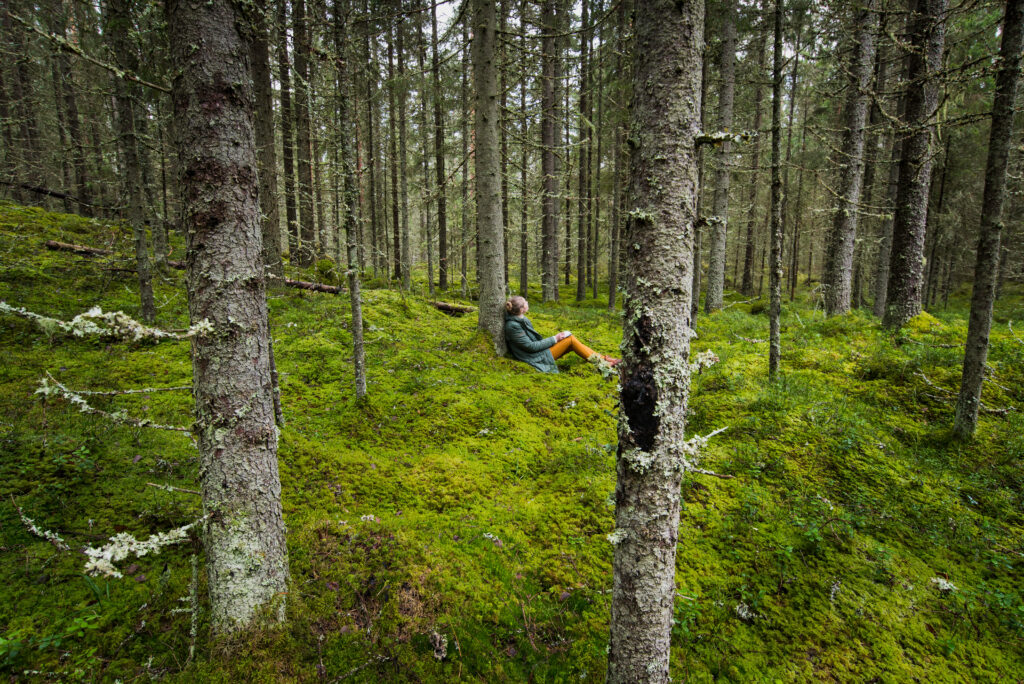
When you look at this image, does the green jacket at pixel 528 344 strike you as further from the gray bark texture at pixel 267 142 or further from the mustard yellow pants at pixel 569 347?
the gray bark texture at pixel 267 142

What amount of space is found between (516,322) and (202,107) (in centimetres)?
564

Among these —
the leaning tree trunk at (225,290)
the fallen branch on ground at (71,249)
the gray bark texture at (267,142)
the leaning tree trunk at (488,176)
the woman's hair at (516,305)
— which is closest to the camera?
the leaning tree trunk at (225,290)

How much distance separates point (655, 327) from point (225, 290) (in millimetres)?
2901

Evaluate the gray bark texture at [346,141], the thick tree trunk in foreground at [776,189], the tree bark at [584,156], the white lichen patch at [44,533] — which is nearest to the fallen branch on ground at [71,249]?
the gray bark texture at [346,141]

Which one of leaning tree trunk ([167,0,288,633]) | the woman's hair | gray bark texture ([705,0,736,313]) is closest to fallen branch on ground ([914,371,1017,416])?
the woman's hair

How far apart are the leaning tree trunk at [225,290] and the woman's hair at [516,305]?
202 inches

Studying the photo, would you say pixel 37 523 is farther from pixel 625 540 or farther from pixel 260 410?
pixel 625 540

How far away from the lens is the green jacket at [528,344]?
7742 mm

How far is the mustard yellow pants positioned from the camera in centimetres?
792

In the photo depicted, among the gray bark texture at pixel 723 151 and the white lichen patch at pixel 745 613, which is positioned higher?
the gray bark texture at pixel 723 151

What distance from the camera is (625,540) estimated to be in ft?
8.00

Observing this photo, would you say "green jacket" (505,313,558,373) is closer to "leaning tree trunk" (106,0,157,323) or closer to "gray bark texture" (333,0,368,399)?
"gray bark texture" (333,0,368,399)

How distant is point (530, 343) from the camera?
25.3ft

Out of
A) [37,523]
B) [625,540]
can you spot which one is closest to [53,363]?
[37,523]
